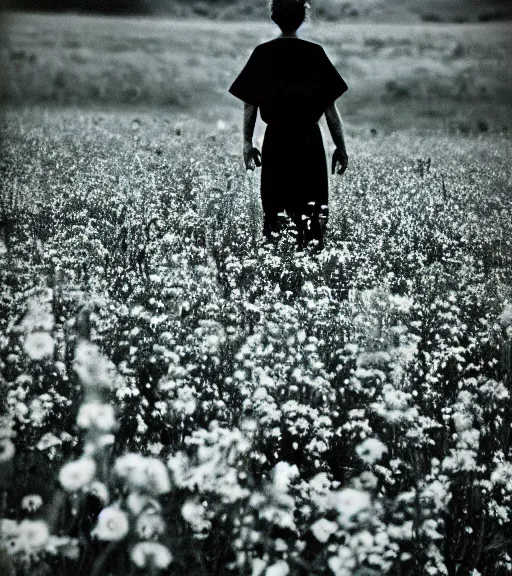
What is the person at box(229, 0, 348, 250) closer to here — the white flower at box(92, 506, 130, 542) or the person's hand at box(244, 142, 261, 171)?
the person's hand at box(244, 142, 261, 171)

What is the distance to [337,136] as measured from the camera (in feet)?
12.5

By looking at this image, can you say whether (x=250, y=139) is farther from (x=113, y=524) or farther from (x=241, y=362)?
(x=113, y=524)

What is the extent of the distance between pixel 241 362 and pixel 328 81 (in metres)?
1.66

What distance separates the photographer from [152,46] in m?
3.13

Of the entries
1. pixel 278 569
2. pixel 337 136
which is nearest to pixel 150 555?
pixel 278 569

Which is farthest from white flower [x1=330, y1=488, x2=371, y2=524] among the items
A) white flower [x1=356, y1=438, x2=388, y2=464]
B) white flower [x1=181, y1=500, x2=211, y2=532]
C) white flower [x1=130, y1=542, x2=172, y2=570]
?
white flower [x1=130, y1=542, x2=172, y2=570]

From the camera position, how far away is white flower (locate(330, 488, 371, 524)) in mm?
2034

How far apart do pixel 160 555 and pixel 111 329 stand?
1.17m

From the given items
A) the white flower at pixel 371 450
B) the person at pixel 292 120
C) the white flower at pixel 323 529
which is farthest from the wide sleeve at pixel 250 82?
the white flower at pixel 323 529

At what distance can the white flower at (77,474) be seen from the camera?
7.03 feet

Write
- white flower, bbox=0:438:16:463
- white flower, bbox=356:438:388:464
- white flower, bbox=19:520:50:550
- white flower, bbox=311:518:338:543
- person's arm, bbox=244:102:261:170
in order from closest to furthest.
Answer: white flower, bbox=19:520:50:550
white flower, bbox=311:518:338:543
white flower, bbox=0:438:16:463
white flower, bbox=356:438:388:464
person's arm, bbox=244:102:261:170

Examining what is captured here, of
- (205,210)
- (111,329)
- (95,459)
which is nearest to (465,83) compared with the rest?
(205,210)

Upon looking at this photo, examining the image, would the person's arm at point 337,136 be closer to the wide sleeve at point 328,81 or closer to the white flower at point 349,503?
the wide sleeve at point 328,81

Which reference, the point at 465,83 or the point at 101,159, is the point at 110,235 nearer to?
the point at 101,159
